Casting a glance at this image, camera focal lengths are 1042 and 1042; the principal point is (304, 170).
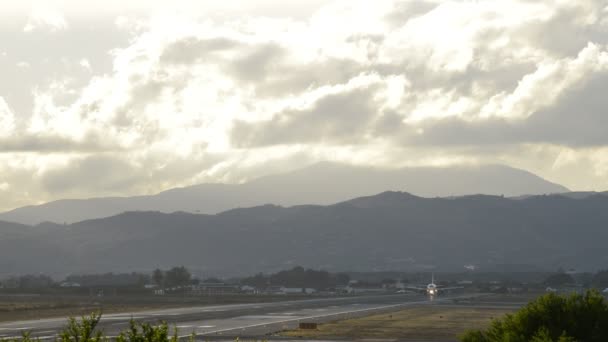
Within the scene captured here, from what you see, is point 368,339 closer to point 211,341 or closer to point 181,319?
point 211,341

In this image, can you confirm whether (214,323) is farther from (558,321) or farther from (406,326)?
(558,321)

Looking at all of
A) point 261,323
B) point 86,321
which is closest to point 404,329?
point 261,323

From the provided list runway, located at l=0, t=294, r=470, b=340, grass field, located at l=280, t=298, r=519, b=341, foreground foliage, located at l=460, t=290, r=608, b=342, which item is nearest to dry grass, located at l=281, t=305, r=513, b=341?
grass field, located at l=280, t=298, r=519, b=341

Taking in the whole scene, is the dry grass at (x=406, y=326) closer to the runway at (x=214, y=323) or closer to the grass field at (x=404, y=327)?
the grass field at (x=404, y=327)

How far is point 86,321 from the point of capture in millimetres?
30484

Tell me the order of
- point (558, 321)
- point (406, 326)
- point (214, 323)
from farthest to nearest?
point (214, 323) < point (406, 326) < point (558, 321)

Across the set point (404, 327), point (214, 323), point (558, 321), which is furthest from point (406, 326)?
point (558, 321)

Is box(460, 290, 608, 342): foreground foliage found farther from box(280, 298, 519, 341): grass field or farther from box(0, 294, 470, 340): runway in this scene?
box(280, 298, 519, 341): grass field

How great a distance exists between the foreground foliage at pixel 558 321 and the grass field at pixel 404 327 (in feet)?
158

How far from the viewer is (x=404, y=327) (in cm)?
11362

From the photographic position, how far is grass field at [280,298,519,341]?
98312 mm

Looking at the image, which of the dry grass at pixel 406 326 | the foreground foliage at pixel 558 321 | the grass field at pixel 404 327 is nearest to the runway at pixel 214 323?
the grass field at pixel 404 327

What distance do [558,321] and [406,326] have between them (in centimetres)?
6951

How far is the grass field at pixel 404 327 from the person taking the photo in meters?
98.3
